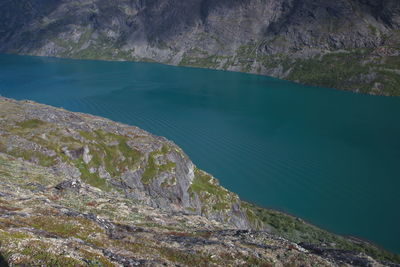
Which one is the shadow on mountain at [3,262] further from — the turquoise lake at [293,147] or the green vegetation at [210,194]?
the turquoise lake at [293,147]

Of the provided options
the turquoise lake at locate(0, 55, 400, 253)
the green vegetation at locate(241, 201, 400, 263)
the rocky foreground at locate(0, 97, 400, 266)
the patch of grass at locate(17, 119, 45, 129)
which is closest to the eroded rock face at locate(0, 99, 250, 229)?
the patch of grass at locate(17, 119, 45, 129)

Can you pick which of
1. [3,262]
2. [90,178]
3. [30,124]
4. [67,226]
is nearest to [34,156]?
[90,178]

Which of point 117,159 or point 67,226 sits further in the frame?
point 117,159

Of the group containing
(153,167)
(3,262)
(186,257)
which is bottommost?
(153,167)

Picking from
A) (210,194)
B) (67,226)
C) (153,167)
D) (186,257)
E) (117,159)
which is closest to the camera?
(186,257)

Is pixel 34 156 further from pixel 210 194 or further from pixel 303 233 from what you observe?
pixel 303 233

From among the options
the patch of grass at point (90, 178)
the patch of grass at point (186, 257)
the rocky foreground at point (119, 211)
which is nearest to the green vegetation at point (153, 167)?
the rocky foreground at point (119, 211)

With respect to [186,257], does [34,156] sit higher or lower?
lower
